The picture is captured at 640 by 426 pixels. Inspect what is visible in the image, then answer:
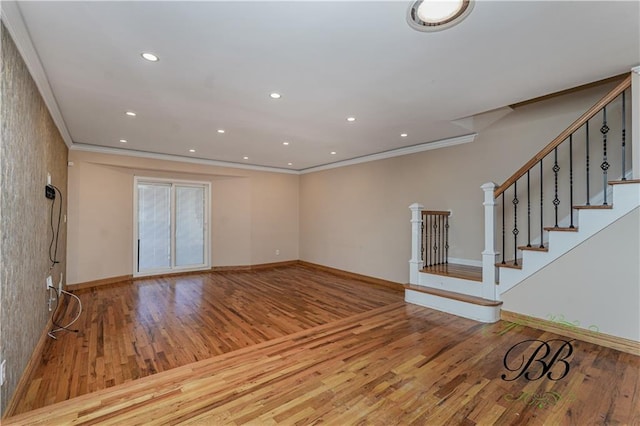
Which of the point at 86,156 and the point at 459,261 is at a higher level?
the point at 86,156

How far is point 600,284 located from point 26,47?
210 inches

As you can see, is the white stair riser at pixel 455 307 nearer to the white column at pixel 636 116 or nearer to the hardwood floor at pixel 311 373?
the hardwood floor at pixel 311 373

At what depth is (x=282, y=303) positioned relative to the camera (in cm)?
438

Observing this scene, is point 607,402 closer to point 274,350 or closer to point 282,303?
point 274,350

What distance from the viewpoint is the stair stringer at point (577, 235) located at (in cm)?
264

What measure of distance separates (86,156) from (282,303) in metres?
4.53

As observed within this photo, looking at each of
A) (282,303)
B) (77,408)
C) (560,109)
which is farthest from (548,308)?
(77,408)

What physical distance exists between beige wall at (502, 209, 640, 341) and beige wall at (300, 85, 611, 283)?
47.9 inches

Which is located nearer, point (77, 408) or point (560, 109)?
point (77, 408)

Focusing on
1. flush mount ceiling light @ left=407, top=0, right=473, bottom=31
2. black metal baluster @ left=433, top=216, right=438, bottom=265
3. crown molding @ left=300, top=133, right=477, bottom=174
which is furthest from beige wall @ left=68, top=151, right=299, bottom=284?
flush mount ceiling light @ left=407, top=0, right=473, bottom=31

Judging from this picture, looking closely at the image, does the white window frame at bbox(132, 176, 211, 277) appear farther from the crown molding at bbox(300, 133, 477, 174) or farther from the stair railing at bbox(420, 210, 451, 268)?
the stair railing at bbox(420, 210, 451, 268)

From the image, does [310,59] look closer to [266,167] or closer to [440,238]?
[440,238]

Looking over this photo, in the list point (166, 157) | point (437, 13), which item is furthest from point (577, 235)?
point (166, 157)

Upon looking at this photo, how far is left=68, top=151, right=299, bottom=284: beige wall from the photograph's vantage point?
520 cm
